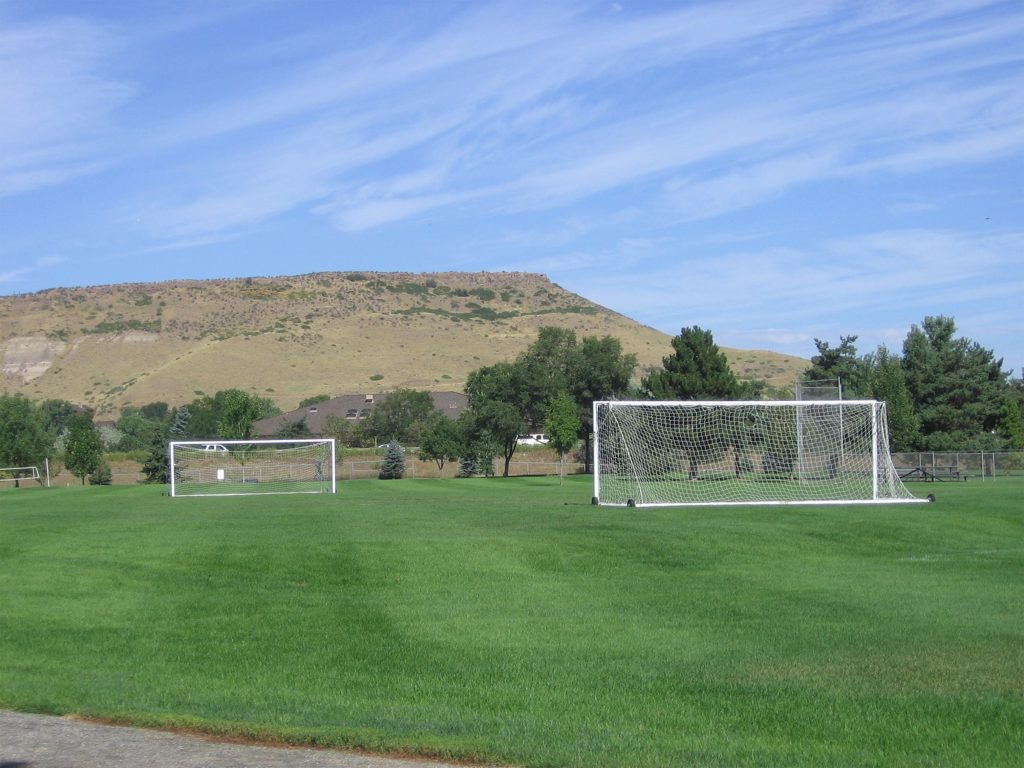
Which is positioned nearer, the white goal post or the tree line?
the white goal post

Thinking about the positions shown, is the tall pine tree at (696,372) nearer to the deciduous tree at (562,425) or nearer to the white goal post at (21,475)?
the deciduous tree at (562,425)

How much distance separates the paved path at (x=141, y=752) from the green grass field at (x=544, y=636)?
0.29 m

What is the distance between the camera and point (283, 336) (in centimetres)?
15162

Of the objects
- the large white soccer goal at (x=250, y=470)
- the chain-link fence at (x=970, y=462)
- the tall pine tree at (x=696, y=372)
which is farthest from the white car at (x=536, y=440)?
the chain-link fence at (x=970, y=462)

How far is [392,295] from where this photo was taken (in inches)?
6983

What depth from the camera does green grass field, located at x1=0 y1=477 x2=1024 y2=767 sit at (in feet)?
27.6

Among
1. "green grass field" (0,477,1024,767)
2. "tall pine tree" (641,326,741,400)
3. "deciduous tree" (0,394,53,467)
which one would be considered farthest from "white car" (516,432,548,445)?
"green grass field" (0,477,1024,767)

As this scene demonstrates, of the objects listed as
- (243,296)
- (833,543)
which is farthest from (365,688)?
(243,296)

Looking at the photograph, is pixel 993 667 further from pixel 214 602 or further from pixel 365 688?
pixel 214 602

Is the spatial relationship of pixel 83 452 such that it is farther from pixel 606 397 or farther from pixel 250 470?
pixel 606 397

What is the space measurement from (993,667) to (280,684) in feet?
20.4

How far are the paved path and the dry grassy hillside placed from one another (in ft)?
395

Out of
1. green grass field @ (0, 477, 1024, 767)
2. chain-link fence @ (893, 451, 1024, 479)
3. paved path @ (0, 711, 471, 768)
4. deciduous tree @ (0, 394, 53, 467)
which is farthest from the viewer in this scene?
deciduous tree @ (0, 394, 53, 467)

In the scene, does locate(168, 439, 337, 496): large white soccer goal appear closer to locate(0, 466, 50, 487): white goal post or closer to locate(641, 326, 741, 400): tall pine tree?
locate(0, 466, 50, 487): white goal post
